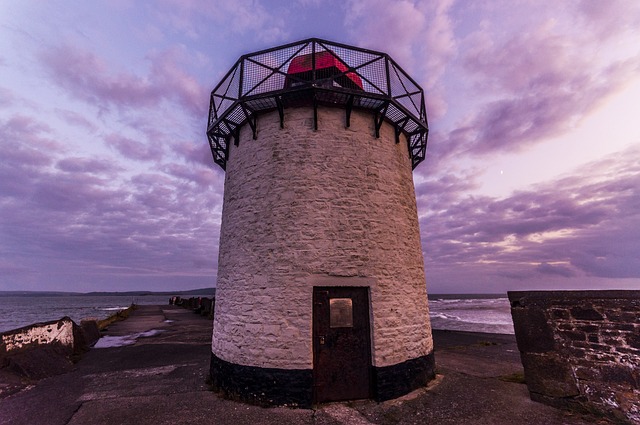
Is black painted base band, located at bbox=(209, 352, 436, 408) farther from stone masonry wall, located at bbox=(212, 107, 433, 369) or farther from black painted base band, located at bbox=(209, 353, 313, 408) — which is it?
stone masonry wall, located at bbox=(212, 107, 433, 369)

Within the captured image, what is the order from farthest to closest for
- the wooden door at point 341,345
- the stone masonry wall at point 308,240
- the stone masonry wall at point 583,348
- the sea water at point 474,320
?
the sea water at point 474,320, the stone masonry wall at point 308,240, the wooden door at point 341,345, the stone masonry wall at point 583,348

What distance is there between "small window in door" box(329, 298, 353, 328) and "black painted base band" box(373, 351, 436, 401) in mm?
1140

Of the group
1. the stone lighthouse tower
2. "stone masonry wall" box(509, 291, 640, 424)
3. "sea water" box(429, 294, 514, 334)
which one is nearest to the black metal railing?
the stone lighthouse tower

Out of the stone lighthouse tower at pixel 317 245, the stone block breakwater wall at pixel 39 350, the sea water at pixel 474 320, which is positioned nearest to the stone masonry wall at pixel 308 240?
the stone lighthouse tower at pixel 317 245

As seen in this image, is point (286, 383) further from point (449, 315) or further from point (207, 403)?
point (449, 315)

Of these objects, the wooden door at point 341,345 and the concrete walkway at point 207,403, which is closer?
the concrete walkway at point 207,403

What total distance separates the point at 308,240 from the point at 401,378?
147 inches

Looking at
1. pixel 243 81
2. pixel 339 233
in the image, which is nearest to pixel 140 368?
pixel 339 233

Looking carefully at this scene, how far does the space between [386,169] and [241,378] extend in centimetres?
606

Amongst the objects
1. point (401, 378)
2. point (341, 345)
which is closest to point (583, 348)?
point (401, 378)

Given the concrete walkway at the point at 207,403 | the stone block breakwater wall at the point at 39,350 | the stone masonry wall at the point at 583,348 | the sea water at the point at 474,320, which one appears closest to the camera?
the stone masonry wall at the point at 583,348

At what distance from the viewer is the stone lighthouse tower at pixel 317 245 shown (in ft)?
20.7

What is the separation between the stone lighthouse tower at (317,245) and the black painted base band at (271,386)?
0.07 ft

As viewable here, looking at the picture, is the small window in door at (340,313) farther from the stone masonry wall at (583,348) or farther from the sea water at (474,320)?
the sea water at (474,320)
